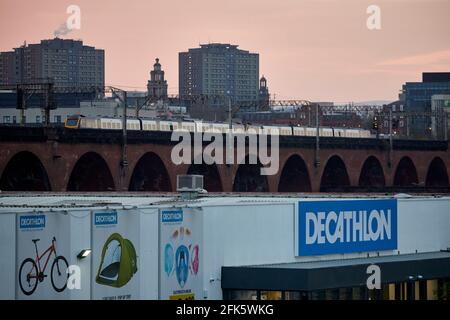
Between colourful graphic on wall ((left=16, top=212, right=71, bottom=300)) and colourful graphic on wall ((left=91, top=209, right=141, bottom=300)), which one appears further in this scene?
colourful graphic on wall ((left=91, top=209, right=141, bottom=300))

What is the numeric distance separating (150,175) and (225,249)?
52530 mm

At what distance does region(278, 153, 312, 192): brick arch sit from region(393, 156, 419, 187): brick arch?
18.4 metres

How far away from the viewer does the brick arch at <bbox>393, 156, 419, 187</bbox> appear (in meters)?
117

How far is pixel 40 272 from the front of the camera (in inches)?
1029

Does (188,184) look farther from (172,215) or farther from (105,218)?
(105,218)

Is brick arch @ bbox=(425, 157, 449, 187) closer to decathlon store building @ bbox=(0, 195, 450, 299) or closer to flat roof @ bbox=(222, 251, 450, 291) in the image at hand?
decathlon store building @ bbox=(0, 195, 450, 299)

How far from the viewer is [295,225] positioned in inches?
1372

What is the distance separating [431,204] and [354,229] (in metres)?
4.95

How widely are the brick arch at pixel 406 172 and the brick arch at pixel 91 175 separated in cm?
4519

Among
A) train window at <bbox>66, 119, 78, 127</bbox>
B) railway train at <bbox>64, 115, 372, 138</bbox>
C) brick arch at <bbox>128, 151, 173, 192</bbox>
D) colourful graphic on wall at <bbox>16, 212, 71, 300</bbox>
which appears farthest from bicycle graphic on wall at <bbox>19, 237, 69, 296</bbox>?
train window at <bbox>66, 119, 78, 127</bbox>

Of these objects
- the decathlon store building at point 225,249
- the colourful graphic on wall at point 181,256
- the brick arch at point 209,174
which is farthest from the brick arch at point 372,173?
the colourful graphic on wall at point 181,256

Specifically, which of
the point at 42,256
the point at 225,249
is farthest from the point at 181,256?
the point at 42,256
